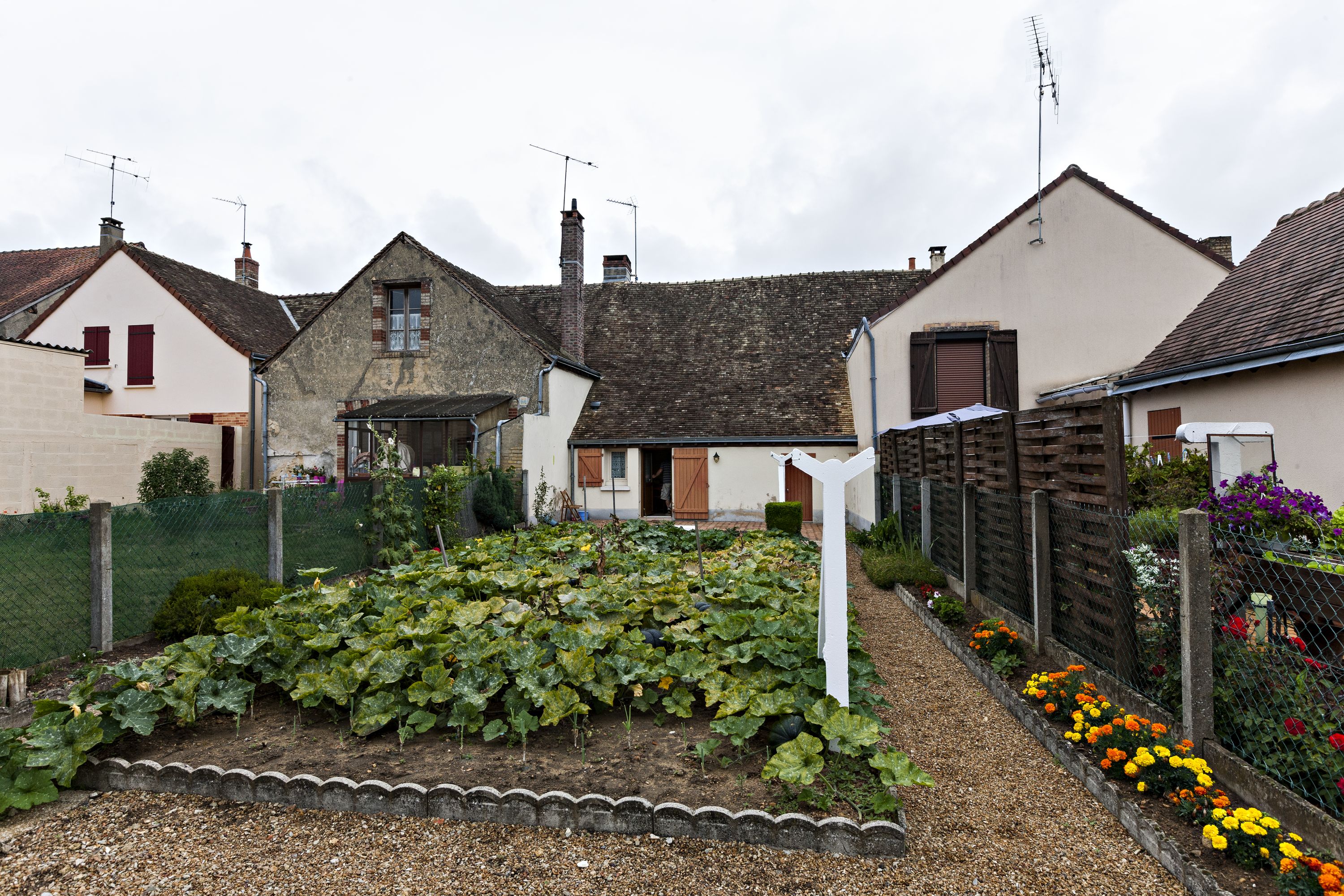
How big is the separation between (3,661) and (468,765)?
379 cm

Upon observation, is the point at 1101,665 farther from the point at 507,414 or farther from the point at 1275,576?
the point at 507,414

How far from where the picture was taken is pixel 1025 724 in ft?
15.0

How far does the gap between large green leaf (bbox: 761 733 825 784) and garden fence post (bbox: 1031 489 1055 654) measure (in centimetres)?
289

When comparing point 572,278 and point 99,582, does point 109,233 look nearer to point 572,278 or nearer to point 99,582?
point 572,278

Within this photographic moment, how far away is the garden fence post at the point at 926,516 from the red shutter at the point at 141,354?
19.3 metres

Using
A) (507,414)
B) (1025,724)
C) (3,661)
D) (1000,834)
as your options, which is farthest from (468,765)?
(507,414)

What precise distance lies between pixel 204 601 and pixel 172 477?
1081 cm

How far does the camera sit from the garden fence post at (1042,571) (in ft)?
18.1

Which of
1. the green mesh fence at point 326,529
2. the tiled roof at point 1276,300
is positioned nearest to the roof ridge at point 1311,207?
the tiled roof at point 1276,300

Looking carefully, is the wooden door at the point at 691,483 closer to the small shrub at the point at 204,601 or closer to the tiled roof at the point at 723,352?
the tiled roof at the point at 723,352

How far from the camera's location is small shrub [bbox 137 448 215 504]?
1468cm

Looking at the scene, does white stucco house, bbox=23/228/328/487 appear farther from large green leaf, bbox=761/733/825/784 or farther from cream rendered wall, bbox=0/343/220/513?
large green leaf, bbox=761/733/825/784

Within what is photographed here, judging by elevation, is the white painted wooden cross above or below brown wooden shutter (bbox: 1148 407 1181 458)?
below

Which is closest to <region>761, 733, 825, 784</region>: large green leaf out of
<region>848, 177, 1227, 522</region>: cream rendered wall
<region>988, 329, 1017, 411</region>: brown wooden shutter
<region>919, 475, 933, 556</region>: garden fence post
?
<region>919, 475, 933, 556</region>: garden fence post
